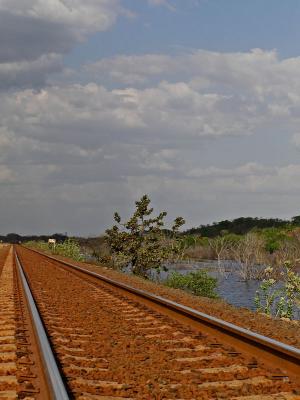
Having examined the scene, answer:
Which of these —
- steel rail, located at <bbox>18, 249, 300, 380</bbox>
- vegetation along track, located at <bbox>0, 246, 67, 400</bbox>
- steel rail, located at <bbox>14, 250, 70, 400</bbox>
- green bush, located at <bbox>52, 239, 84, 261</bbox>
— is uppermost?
green bush, located at <bbox>52, 239, 84, 261</bbox>

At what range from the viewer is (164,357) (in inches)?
291

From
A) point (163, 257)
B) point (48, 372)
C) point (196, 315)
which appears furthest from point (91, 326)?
point (163, 257)

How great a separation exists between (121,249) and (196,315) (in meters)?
28.5

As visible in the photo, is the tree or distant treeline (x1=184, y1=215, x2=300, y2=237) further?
distant treeline (x1=184, y1=215, x2=300, y2=237)

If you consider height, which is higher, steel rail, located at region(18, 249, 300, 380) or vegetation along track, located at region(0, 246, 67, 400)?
steel rail, located at region(18, 249, 300, 380)

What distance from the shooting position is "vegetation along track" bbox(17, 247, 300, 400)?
227 inches

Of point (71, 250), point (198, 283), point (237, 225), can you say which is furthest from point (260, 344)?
point (237, 225)

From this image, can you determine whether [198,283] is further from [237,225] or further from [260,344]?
[237,225]

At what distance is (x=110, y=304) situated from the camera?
1412 cm

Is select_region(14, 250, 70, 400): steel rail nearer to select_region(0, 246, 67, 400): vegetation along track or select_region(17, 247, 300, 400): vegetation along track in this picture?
select_region(0, 246, 67, 400): vegetation along track

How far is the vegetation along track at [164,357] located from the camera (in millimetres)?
5777

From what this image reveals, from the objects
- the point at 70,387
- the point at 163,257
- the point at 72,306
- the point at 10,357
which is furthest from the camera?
the point at 163,257

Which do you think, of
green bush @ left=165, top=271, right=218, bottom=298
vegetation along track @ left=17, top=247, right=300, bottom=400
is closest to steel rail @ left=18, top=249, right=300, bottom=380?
vegetation along track @ left=17, top=247, right=300, bottom=400

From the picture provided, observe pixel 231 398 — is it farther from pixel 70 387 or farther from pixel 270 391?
pixel 70 387
